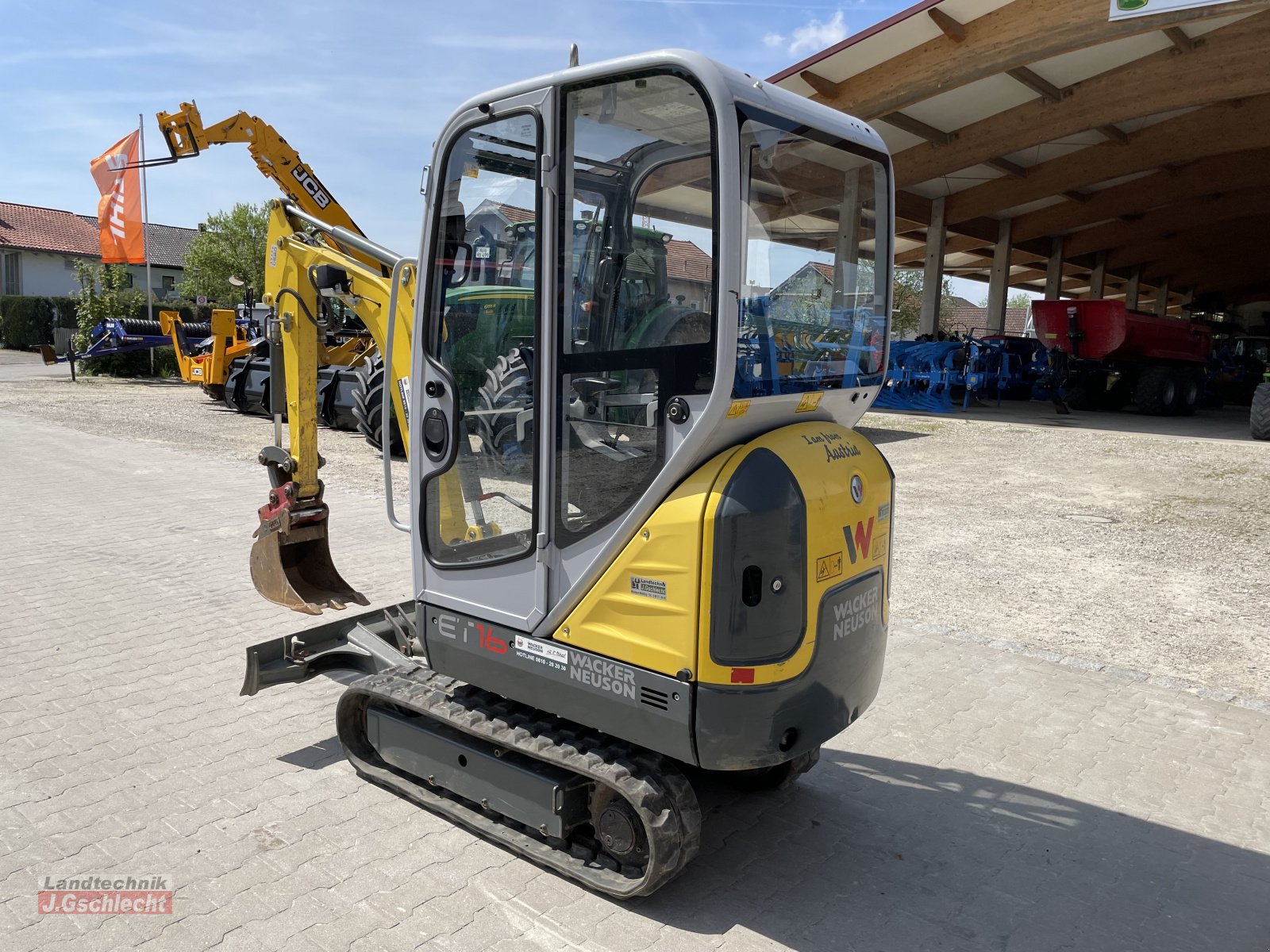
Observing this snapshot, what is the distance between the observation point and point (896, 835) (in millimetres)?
3580

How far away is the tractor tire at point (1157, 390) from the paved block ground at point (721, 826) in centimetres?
1763

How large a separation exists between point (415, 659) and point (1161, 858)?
3.05 metres

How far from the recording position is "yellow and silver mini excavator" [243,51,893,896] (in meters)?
2.71

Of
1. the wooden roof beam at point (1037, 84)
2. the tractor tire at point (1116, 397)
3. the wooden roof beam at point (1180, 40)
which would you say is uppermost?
the wooden roof beam at point (1180, 40)

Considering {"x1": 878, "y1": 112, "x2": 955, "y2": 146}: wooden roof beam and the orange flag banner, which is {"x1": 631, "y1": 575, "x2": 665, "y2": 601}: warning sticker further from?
the orange flag banner

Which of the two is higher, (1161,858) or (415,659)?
(415,659)

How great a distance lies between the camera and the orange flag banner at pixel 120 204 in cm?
2183

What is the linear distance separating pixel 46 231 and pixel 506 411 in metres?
48.7

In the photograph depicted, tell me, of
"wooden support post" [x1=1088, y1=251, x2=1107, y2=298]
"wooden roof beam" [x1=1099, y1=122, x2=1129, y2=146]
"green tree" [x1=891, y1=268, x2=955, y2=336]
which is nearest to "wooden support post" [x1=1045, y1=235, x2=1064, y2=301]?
"green tree" [x1=891, y1=268, x2=955, y2=336]

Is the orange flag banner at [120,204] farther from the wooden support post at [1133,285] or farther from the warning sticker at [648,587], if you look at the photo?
the wooden support post at [1133,285]

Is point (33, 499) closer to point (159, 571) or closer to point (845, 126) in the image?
→ point (159, 571)

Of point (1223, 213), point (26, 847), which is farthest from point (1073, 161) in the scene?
point (26, 847)

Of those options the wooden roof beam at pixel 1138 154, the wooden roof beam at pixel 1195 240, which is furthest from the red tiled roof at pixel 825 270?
the wooden roof beam at pixel 1195 240

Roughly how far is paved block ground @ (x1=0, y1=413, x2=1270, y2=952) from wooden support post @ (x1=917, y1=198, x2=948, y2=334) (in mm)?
20340
